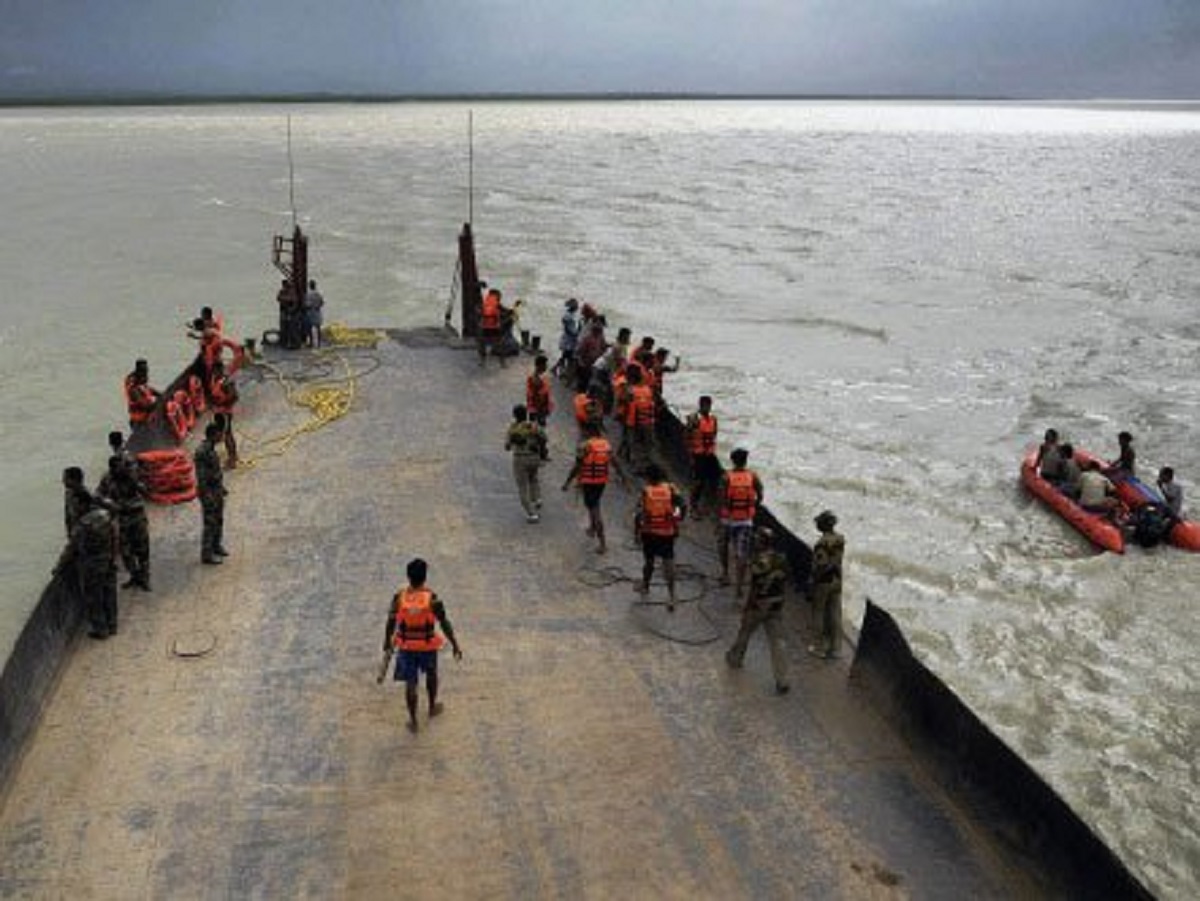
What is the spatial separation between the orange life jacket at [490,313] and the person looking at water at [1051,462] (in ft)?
34.2

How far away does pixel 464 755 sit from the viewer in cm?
A: 909

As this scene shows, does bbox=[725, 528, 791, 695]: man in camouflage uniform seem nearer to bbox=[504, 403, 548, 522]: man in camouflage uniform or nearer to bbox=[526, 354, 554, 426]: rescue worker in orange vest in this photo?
bbox=[504, 403, 548, 522]: man in camouflage uniform

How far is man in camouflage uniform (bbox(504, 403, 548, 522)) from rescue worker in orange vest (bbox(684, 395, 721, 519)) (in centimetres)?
193

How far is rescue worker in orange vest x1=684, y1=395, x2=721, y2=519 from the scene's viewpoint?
13.8m

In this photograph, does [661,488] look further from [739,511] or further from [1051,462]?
[1051,462]

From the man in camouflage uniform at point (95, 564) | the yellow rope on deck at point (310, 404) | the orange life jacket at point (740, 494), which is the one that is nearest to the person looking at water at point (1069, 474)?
the orange life jacket at point (740, 494)

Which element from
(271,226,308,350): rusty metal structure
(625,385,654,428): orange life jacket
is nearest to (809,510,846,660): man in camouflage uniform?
(625,385,654,428): orange life jacket

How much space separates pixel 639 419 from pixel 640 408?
0.75 ft

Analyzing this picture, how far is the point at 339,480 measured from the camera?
49.5 ft

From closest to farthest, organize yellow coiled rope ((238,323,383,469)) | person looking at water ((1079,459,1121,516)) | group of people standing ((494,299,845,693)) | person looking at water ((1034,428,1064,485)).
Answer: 1. group of people standing ((494,299,845,693))
2. yellow coiled rope ((238,323,383,469))
3. person looking at water ((1079,459,1121,516))
4. person looking at water ((1034,428,1064,485))

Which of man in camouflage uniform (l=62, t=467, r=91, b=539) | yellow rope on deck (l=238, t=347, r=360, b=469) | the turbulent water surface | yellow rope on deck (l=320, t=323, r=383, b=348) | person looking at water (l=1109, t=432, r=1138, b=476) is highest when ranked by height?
man in camouflage uniform (l=62, t=467, r=91, b=539)

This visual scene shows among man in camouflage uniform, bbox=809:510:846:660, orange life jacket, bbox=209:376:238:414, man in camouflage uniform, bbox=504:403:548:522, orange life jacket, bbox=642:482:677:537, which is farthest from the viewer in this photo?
orange life jacket, bbox=209:376:238:414

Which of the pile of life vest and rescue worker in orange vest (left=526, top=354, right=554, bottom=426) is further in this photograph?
rescue worker in orange vest (left=526, top=354, right=554, bottom=426)

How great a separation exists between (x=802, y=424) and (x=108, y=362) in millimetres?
19415
